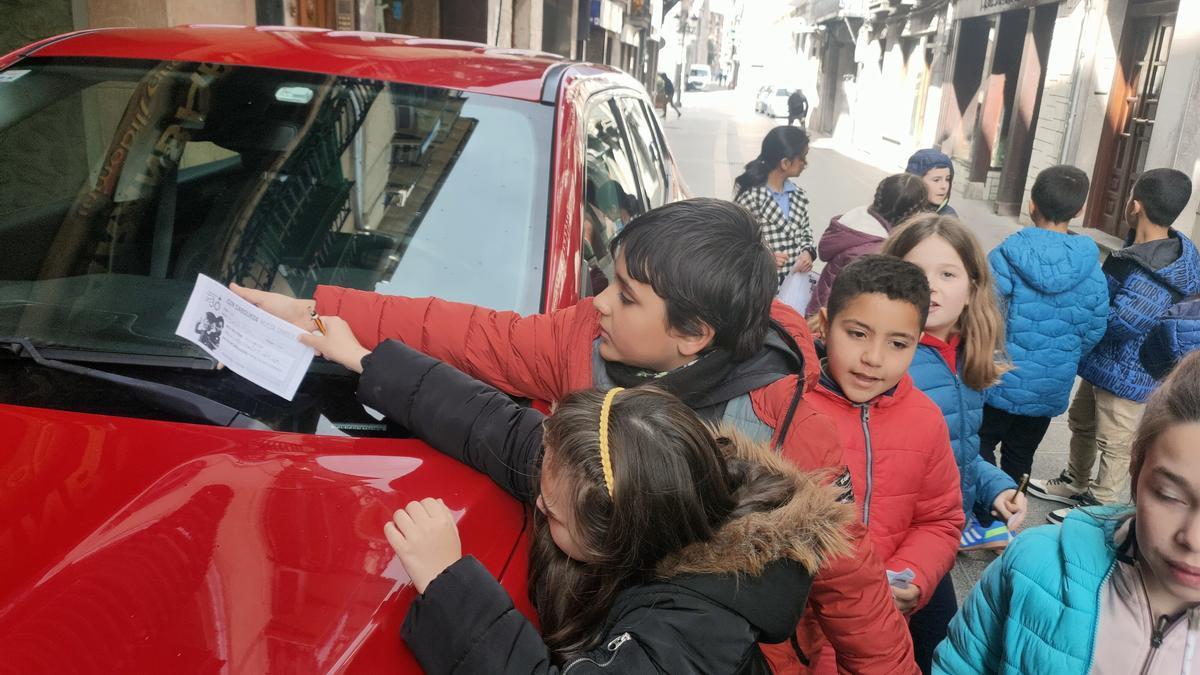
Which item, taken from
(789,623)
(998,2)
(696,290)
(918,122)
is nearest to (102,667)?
(789,623)

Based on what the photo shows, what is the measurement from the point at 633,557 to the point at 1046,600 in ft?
2.39

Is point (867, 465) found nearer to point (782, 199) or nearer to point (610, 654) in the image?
point (610, 654)

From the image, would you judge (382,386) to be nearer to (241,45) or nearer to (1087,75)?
(241,45)

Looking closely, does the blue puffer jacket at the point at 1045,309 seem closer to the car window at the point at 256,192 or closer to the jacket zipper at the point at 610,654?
the car window at the point at 256,192

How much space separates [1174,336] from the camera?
3.60 meters

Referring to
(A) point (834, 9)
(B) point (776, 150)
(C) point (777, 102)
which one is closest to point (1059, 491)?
(B) point (776, 150)

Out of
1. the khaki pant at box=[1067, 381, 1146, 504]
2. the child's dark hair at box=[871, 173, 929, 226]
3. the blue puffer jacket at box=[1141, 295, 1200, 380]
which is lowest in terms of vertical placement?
the khaki pant at box=[1067, 381, 1146, 504]

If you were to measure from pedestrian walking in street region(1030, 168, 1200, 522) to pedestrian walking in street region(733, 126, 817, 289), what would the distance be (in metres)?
1.45

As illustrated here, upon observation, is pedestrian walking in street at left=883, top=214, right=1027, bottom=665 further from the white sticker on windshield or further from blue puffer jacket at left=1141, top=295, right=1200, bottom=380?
the white sticker on windshield

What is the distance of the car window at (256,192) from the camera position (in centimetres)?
199

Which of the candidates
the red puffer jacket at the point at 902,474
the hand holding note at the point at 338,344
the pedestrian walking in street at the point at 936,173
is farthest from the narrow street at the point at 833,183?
the hand holding note at the point at 338,344

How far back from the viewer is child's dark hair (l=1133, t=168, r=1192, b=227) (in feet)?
12.2

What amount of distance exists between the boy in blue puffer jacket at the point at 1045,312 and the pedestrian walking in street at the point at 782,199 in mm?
1323

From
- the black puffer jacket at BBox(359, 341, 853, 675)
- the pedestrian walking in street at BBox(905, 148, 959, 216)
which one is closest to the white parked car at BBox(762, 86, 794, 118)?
the pedestrian walking in street at BBox(905, 148, 959, 216)
